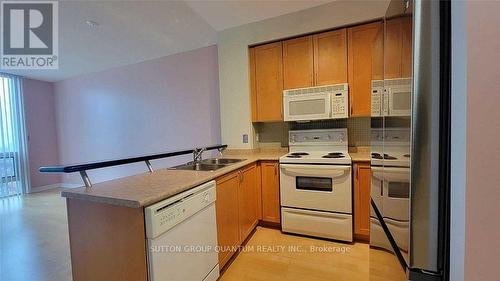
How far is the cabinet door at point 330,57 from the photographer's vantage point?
2480 mm

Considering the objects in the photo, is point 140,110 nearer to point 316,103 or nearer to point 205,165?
point 205,165

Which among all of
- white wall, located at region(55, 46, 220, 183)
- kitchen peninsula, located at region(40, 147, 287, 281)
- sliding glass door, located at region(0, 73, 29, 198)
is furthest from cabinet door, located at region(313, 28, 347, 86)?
sliding glass door, located at region(0, 73, 29, 198)

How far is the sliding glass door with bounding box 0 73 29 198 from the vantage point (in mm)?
4410

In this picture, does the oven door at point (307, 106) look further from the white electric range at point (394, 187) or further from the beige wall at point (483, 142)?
the beige wall at point (483, 142)

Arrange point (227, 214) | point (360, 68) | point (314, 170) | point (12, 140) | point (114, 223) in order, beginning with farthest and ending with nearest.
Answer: point (12, 140) < point (360, 68) < point (314, 170) < point (227, 214) < point (114, 223)

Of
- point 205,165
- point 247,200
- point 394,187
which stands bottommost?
point 247,200

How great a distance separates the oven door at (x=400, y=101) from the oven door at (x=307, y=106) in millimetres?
1551

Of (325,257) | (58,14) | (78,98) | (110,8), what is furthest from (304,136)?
(78,98)

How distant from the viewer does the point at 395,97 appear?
0.90 meters

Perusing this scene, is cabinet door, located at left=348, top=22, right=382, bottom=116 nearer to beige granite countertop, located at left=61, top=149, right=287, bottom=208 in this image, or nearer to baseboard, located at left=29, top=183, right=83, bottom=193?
beige granite countertop, located at left=61, top=149, right=287, bottom=208

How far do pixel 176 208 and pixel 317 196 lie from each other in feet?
5.13

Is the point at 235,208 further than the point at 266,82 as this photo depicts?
No

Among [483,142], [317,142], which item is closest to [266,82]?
[317,142]

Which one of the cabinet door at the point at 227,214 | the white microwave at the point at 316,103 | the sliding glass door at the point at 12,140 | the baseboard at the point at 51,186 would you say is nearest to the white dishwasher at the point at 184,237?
the cabinet door at the point at 227,214
